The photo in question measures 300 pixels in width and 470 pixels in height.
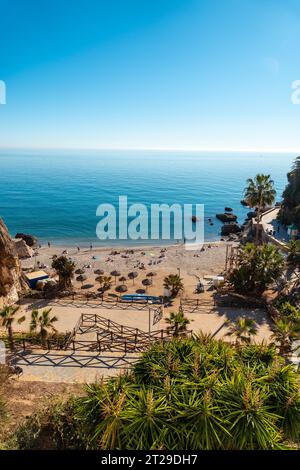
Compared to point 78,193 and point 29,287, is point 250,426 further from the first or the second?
point 78,193

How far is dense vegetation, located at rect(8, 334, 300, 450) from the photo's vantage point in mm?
6945

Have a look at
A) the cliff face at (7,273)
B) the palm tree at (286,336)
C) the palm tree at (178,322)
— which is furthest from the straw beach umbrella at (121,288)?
the palm tree at (286,336)

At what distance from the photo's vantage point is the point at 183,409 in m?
7.46

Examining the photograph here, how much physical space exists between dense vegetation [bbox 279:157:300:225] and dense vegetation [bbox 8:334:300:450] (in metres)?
41.0

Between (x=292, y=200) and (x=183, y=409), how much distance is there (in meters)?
46.4

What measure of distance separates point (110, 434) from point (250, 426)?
324 centimetres

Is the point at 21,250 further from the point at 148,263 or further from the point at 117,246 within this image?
the point at 148,263

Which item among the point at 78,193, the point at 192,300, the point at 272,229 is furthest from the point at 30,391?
the point at 78,193

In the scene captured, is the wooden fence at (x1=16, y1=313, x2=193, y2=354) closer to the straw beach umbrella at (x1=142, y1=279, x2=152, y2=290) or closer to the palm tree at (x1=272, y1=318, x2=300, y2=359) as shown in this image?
the palm tree at (x1=272, y1=318, x2=300, y2=359)

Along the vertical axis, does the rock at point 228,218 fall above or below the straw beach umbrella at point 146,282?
above

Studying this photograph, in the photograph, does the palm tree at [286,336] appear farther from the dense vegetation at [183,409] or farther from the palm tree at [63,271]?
the palm tree at [63,271]

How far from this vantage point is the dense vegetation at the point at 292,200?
46.5 metres

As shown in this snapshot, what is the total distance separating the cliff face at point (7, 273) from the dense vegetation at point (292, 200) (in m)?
38.9

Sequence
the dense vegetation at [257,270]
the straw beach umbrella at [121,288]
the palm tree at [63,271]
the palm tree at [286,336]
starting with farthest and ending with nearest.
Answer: the straw beach umbrella at [121,288] < the palm tree at [63,271] < the dense vegetation at [257,270] < the palm tree at [286,336]
